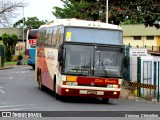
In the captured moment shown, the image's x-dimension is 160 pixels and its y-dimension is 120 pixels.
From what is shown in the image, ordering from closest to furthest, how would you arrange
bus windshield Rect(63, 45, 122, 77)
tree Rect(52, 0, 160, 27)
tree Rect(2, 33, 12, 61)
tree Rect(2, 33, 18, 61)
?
1. bus windshield Rect(63, 45, 122, 77)
2. tree Rect(52, 0, 160, 27)
3. tree Rect(2, 33, 12, 61)
4. tree Rect(2, 33, 18, 61)

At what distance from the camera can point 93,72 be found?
19.3 meters

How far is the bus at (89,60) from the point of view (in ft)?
63.1

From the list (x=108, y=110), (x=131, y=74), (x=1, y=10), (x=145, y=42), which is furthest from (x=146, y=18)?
(x=145, y=42)

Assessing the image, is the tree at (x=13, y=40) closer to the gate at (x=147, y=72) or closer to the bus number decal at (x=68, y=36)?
the gate at (x=147, y=72)

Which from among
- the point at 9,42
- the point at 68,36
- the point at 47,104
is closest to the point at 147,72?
the point at 68,36

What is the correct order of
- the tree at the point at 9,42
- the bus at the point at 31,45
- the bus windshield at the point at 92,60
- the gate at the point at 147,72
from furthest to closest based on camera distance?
the tree at the point at 9,42
the bus at the point at 31,45
the gate at the point at 147,72
the bus windshield at the point at 92,60

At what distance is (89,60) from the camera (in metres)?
19.3

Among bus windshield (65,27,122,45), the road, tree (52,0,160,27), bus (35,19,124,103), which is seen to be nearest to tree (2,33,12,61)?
tree (52,0,160,27)

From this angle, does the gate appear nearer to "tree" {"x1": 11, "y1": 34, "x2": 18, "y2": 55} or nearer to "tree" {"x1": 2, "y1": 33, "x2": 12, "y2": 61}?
"tree" {"x1": 2, "y1": 33, "x2": 12, "y2": 61}

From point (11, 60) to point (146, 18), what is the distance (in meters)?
39.2

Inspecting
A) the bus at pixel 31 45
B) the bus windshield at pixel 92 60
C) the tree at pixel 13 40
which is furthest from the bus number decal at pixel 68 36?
the tree at pixel 13 40

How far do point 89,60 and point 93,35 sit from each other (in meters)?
1.13

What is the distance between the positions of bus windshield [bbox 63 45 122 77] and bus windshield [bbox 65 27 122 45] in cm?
32

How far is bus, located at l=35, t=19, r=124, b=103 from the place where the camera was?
19219 millimetres
